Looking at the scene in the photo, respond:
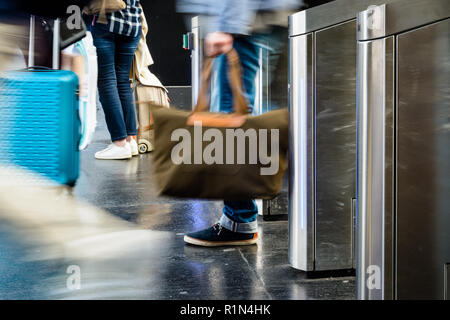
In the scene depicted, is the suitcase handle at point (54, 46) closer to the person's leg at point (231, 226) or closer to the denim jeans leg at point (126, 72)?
the denim jeans leg at point (126, 72)

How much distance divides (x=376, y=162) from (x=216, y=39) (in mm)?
675

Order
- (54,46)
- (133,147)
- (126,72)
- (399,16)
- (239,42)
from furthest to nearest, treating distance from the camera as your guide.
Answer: (133,147) < (126,72) < (54,46) < (239,42) < (399,16)

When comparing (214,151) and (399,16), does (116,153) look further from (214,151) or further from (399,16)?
(399,16)

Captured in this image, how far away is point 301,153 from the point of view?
5.73 ft

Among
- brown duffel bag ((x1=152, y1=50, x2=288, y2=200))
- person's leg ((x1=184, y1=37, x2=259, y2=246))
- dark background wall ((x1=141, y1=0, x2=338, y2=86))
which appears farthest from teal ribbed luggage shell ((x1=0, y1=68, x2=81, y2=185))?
dark background wall ((x1=141, y1=0, x2=338, y2=86))

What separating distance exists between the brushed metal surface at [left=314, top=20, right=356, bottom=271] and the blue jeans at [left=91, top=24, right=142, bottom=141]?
7.13 ft

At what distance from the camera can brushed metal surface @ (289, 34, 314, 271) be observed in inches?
67.9

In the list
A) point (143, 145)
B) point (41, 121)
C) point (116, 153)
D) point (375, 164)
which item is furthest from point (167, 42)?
point (375, 164)

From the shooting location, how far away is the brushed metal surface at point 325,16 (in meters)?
1.59

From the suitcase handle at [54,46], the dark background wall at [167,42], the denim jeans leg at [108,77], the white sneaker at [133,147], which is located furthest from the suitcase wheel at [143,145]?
the dark background wall at [167,42]

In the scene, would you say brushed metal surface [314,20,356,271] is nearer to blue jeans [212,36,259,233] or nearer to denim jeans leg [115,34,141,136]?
blue jeans [212,36,259,233]

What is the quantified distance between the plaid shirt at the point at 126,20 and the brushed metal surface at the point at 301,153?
6.79ft

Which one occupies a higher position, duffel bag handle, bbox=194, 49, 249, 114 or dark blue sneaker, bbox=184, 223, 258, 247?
duffel bag handle, bbox=194, 49, 249, 114

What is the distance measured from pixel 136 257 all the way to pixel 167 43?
4585 mm
